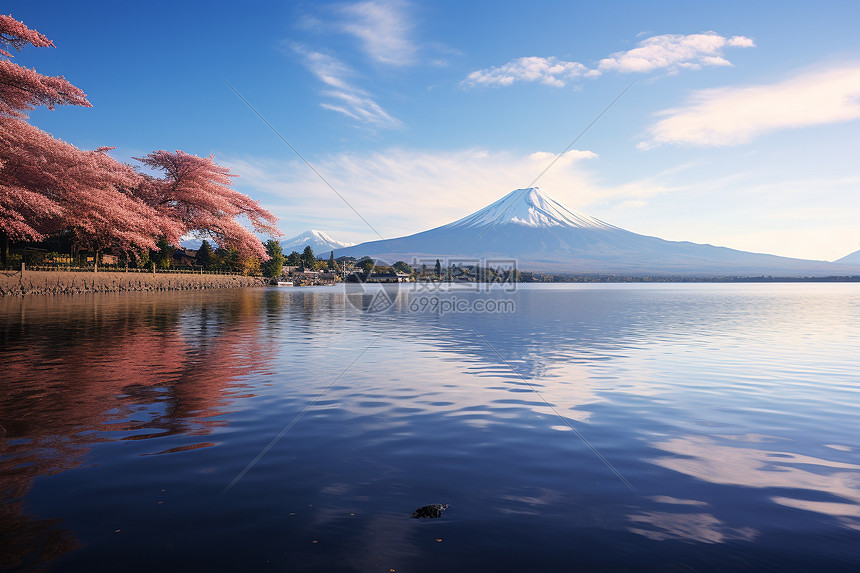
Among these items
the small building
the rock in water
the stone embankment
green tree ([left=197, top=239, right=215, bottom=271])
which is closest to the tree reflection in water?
the rock in water

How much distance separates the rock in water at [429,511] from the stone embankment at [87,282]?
173 feet

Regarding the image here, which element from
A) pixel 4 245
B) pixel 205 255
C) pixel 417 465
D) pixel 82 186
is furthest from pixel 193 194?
pixel 205 255

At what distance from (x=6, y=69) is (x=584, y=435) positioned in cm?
3006

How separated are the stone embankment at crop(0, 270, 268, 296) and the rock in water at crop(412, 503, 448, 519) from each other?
52651 mm

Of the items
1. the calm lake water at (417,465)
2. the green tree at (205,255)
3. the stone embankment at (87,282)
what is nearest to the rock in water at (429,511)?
the calm lake water at (417,465)

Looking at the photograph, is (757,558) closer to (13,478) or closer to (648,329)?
(13,478)

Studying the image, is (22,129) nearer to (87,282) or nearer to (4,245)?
(4,245)

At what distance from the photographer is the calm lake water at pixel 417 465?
4.19m

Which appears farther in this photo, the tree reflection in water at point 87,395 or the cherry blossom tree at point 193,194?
the cherry blossom tree at point 193,194

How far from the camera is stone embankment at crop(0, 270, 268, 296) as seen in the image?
45084mm

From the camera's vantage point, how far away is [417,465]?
6.28m

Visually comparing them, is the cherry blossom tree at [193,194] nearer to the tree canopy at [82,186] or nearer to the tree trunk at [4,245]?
the tree canopy at [82,186]

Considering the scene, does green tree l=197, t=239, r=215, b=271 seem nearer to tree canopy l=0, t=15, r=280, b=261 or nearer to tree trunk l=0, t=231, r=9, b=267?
tree trunk l=0, t=231, r=9, b=267

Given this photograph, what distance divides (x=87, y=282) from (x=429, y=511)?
63.3 m
